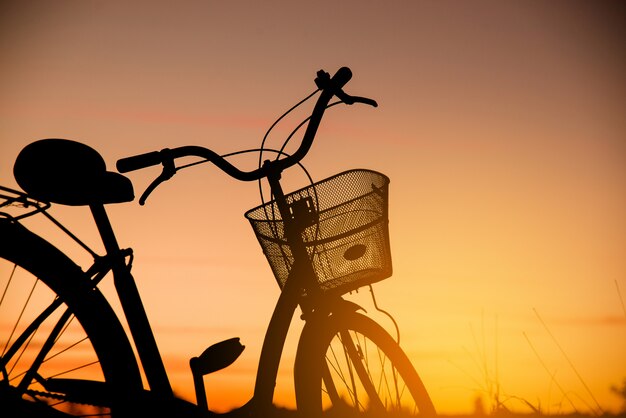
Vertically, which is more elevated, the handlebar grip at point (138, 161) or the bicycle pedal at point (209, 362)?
the handlebar grip at point (138, 161)

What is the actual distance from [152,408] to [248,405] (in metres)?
0.51

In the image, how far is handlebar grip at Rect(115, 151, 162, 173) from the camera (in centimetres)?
272

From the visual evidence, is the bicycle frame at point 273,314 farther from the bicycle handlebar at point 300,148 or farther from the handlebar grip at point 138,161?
the handlebar grip at point 138,161

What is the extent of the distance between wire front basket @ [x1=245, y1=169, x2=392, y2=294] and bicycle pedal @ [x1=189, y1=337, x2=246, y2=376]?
482 mm

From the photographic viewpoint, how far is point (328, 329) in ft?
9.74

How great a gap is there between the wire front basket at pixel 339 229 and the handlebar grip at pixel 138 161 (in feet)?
1.85

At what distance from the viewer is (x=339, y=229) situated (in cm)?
295

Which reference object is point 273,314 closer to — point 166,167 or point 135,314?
point 135,314

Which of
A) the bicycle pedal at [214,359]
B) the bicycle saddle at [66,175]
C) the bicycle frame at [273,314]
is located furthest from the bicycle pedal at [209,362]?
the bicycle saddle at [66,175]

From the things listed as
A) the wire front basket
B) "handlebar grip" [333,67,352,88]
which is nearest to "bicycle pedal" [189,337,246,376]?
the wire front basket

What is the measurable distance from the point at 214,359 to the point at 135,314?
424mm

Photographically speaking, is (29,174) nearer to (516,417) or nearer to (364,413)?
(364,413)

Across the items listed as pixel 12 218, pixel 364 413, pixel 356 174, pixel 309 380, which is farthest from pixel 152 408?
pixel 356 174

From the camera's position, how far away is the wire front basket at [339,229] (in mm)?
2936
